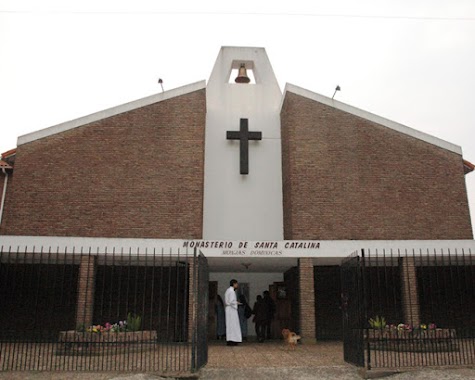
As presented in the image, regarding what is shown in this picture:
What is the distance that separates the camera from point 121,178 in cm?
1694

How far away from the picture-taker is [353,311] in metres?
9.77

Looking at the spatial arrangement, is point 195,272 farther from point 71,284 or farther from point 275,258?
point 71,284

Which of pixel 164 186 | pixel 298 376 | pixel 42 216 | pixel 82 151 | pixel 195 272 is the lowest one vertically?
pixel 298 376

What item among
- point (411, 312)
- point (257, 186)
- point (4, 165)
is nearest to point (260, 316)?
point (257, 186)

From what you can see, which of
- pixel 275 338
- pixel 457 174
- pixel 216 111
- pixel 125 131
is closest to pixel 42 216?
pixel 125 131

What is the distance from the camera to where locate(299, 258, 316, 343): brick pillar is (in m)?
15.0

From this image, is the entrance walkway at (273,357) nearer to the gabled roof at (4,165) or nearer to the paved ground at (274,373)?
the paved ground at (274,373)

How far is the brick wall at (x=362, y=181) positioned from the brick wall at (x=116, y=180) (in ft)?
10.8

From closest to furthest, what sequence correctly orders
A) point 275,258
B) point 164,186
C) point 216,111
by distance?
1. point 275,258
2. point 164,186
3. point 216,111

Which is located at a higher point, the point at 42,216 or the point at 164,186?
the point at 164,186

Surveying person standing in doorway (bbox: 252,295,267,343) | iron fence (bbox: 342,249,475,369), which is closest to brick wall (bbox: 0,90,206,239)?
person standing in doorway (bbox: 252,295,267,343)

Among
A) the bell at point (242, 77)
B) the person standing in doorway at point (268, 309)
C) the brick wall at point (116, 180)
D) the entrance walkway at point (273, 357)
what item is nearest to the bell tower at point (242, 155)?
the bell at point (242, 77)

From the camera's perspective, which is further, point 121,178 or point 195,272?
point 121,178

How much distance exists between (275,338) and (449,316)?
6234 mm
